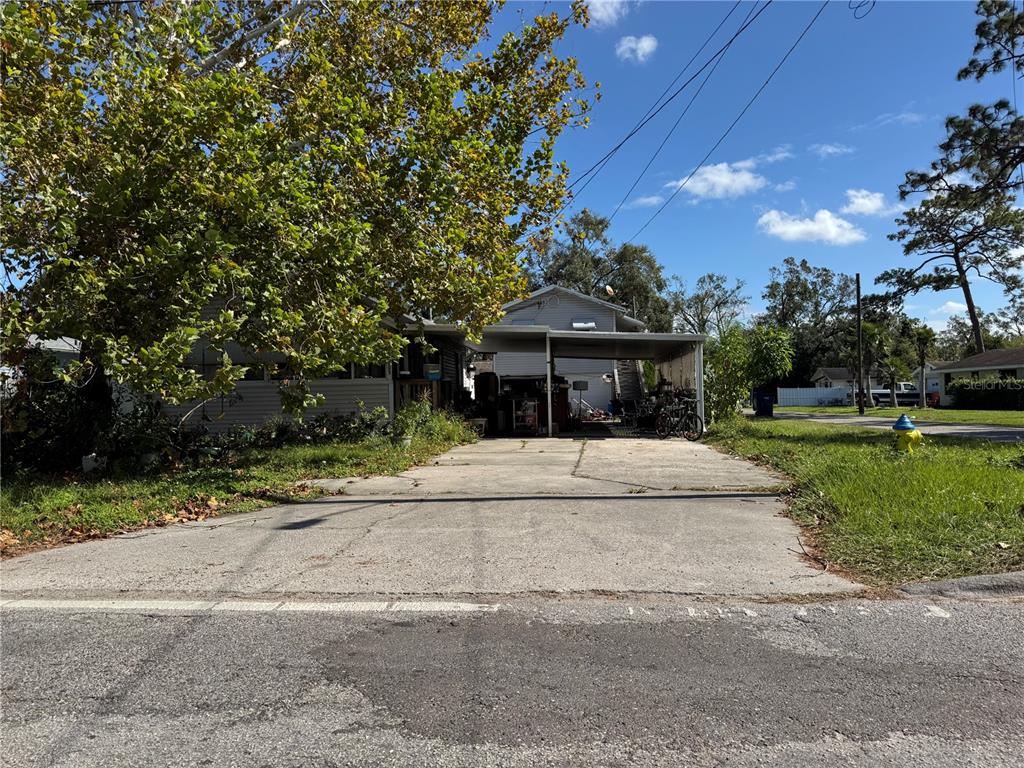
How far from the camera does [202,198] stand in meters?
Answer: 8.97

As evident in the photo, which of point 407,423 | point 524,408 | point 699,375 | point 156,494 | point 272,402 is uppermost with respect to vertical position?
point 699,375

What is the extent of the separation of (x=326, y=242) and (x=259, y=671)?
665 cm

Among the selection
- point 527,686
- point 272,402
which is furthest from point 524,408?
point 527,686

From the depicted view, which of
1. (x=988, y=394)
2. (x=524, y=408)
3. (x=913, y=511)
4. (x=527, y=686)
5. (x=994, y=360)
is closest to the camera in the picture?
(x=527, y=686)

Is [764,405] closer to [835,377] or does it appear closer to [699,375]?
[699,375]

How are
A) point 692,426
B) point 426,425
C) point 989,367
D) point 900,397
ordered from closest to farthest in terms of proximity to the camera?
point 426,425 < point 692,426 < point 989,367 < point 900,397

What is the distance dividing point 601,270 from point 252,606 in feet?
156

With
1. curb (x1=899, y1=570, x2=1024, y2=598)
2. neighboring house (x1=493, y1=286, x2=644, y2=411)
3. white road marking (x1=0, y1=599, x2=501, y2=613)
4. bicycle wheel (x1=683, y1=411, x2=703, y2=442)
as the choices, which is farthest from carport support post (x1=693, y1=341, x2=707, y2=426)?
white road marking (x1=0, y1=599, x2=501, y2=613)

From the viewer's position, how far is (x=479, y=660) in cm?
375

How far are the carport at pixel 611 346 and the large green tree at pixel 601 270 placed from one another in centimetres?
2390

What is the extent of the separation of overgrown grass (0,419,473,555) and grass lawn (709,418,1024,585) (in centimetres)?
664

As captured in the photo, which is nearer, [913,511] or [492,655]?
[492,655]

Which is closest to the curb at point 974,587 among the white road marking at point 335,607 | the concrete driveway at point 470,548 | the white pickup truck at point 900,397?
the concrete driveway at point 470,548

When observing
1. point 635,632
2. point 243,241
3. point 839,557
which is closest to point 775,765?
point 635,632
